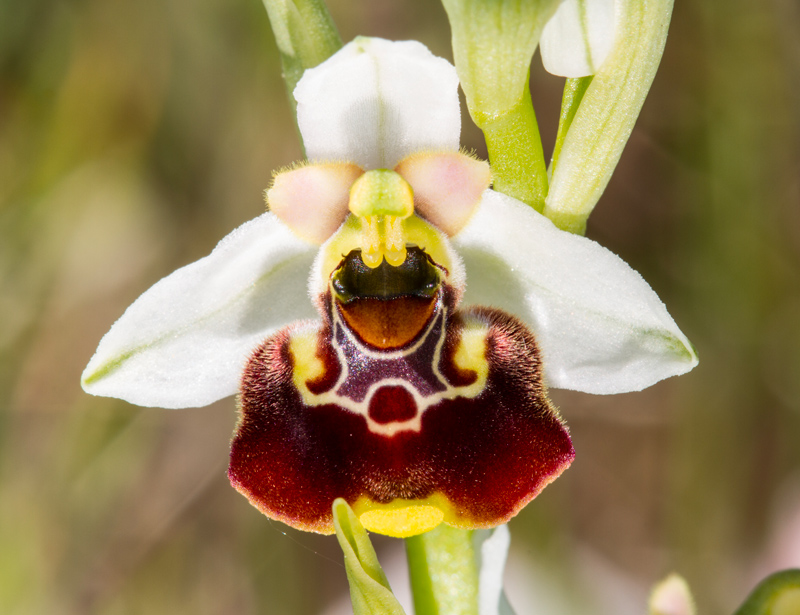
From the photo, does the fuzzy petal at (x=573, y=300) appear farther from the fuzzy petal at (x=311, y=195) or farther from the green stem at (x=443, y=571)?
the green stem at (x=443, y=571)

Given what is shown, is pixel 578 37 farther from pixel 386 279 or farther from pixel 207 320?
pixel 207 320

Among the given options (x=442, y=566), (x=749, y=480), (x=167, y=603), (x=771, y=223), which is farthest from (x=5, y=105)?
(x=749, y=480)

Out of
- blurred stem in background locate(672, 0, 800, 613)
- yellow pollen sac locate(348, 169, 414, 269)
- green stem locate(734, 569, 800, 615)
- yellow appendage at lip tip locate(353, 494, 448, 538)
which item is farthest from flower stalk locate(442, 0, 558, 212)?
blurred stem in background locate(672, 0, 800, 613)

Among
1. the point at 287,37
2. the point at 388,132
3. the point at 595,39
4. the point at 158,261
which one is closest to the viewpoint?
the point at 595,39

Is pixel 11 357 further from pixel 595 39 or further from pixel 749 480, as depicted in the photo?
pixel 749 480

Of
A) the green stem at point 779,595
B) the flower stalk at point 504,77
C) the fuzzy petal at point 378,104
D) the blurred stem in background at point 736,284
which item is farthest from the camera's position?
the blurred stem in background at point 736,284

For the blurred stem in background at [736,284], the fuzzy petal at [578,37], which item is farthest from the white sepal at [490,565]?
the blurred stem in background at [736,284]
